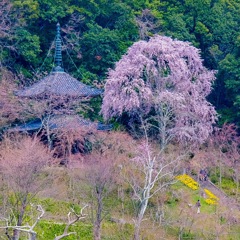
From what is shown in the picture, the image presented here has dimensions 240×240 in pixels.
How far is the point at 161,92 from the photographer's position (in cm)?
2433

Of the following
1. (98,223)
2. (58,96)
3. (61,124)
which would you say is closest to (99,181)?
(98,223)

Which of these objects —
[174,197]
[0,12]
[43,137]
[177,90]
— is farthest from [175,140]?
[0,12]

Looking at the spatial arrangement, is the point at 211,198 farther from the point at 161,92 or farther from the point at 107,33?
the point at 107,33

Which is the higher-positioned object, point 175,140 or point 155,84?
point 155,84

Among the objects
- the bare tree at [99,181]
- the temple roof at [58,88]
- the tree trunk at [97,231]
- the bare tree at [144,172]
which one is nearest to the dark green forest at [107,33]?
the temple roof at [58,88]

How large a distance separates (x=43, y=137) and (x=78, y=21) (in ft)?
30.1

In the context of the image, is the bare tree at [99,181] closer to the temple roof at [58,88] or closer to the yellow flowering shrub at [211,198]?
the yellow flowering shrub at [211,198]

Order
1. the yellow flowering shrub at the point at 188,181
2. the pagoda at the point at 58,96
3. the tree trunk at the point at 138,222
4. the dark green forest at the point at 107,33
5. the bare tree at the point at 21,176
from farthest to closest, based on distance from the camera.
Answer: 1. the dark green forest at the point at 107,33
2. the pagoda at the point at 58,96
3. the yellow flowering shrub at the point at 188,181
4. the tree trunk at the point at 138,222
5. the bare tree at the point at 21,176

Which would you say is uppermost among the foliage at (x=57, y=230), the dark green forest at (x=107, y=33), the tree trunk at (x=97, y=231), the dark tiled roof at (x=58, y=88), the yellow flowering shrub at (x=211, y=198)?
the dark green forest at (x=107, y=33)

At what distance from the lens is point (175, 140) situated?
2533cm

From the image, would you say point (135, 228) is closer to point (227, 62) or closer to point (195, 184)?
point (195, 184)

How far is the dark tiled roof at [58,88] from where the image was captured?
23844mm

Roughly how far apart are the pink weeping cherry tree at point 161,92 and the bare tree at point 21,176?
6481 mm

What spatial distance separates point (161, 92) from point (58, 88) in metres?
4.49
